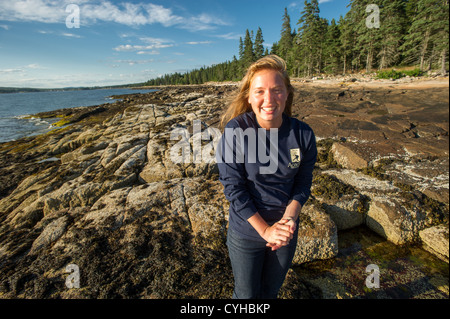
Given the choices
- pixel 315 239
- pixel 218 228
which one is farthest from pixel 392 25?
pixel 218 228

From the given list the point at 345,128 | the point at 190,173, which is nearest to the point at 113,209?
the point at 190,173

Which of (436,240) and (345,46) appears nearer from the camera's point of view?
(436,240)

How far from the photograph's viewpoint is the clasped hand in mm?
1715

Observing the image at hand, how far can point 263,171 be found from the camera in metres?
1.87

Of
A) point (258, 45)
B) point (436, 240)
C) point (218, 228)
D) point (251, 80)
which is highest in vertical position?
point (258, 45)

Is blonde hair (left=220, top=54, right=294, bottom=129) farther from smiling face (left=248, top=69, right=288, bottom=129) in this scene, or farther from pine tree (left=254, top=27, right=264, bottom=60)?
pine tree (left=254, top=27, right=264, bottom=60)

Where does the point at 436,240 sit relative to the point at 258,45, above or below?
below

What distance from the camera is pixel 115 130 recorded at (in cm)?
1308

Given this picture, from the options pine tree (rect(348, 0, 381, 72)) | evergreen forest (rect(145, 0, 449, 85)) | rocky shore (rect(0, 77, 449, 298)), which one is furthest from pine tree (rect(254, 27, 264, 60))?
rocky shore (rect(0, 77, 449, 298))

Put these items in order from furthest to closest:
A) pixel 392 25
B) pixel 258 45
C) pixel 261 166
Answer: pixel 258 45, pixel 392 25, pixel 261 166

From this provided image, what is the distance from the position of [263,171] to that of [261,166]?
0.06m

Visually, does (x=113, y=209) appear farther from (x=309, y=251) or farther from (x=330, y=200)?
(x=330, y=200)

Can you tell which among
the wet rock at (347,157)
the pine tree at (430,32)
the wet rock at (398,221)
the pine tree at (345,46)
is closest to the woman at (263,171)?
the pine tree at (430,32)

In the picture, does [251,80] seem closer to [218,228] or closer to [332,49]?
[218,228]
